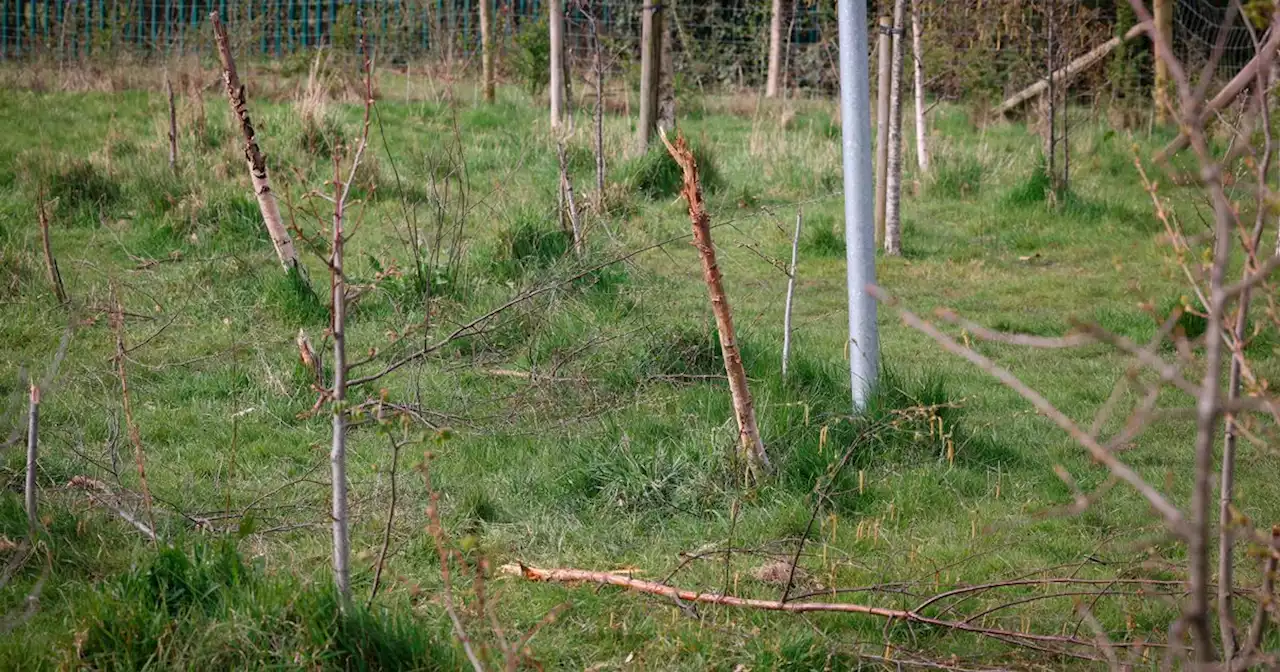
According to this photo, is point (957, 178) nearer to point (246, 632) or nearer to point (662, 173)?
point (662, 173)

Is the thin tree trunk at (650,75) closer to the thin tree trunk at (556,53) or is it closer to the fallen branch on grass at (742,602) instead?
the thin tree trunk at (556,53)

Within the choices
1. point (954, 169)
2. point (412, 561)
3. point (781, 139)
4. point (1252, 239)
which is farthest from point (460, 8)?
point (1252, 239)

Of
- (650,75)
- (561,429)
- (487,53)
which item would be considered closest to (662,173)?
(650,75)

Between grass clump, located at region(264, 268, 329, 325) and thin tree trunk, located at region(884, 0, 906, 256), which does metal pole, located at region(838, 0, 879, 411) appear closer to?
thin tree trunk, located at region(884, 0, 906, 256)

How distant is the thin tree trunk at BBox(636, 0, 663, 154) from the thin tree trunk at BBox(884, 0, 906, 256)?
8.34ft

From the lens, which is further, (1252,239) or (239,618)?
(239,618)

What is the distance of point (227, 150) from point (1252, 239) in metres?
8.94

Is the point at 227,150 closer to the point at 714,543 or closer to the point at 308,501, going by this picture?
the point at 308,501

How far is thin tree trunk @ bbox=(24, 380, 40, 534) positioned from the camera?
3312 mm

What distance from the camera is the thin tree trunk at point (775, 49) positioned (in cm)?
1561

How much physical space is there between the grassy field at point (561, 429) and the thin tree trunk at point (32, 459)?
12 centimetres

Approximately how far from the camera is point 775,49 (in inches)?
623

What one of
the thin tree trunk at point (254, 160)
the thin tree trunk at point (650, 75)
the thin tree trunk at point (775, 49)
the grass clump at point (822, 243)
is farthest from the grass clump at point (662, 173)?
the thin tree trunk at point (775, 49)

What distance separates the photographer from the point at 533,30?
1379 cm
